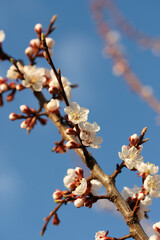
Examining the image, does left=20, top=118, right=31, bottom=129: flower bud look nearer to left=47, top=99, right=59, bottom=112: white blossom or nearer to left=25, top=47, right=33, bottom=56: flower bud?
left=47, top=99, right=59, bottom=112: white blossom

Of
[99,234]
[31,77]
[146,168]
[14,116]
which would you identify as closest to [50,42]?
[31,77]

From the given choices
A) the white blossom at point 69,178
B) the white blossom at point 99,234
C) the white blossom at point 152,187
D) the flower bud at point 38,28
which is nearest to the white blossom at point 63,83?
the flower bud at point 38,28

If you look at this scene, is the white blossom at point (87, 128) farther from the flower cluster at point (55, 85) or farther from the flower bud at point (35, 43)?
the flower bud at point (35, 43)

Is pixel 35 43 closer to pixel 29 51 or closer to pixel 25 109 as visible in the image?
pixel 29 51

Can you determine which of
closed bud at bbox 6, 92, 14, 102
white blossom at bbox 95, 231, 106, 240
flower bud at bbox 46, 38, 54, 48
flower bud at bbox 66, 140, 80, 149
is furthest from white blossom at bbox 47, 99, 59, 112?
white blossom at bbox 95, 231, 106, 240

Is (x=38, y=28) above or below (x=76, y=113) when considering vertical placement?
above
